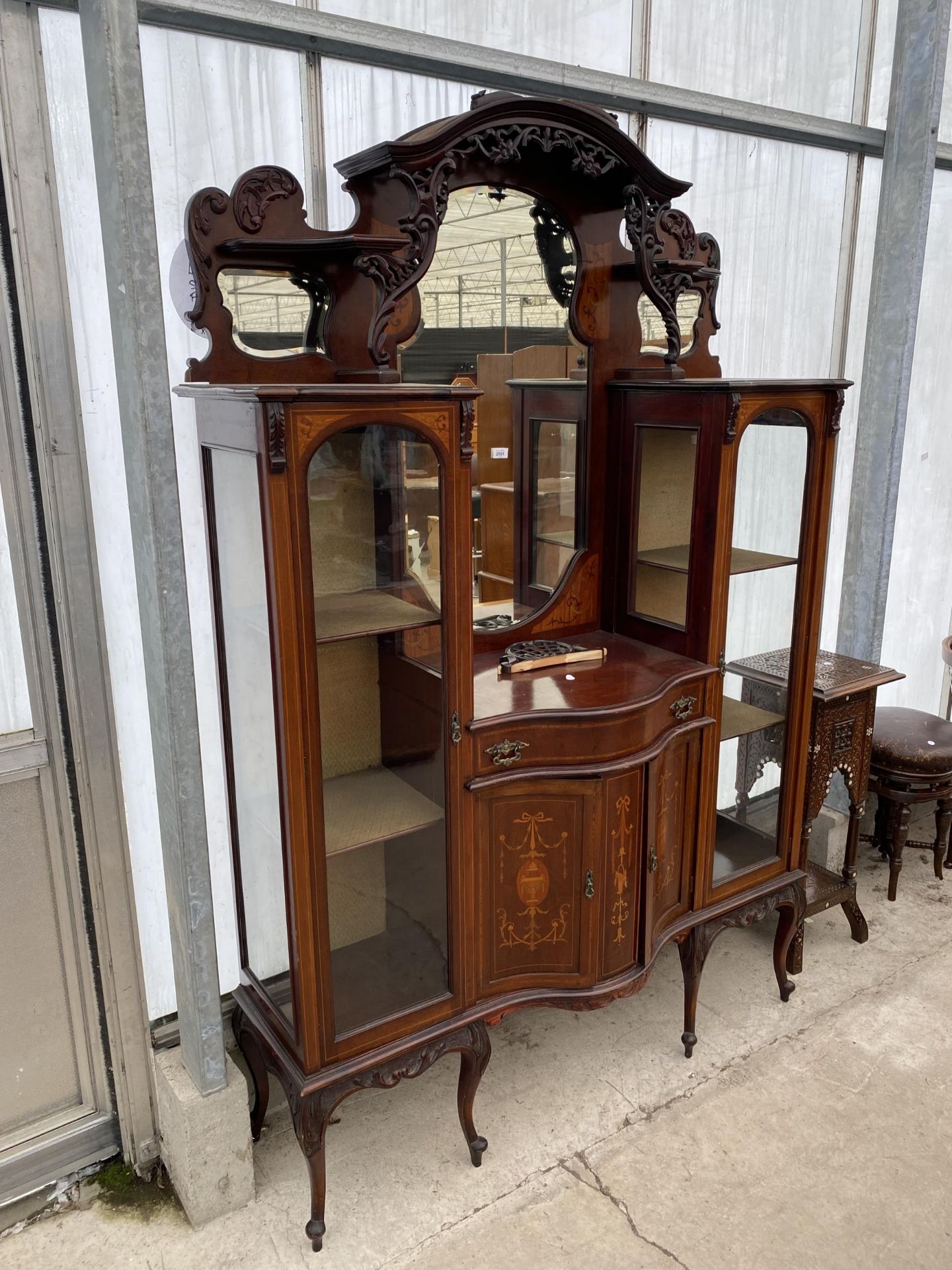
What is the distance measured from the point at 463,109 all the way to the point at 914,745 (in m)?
2.47

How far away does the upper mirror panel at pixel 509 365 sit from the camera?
220 centimetres

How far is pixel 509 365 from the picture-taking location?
236 centimetres

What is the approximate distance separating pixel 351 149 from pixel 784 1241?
2.64 m

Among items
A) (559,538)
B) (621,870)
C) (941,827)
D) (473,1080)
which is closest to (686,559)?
(559,538)

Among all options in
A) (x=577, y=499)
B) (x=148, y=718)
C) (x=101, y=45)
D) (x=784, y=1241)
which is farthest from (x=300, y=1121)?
(x=101, y=45)

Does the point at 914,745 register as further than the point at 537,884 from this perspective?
Yes

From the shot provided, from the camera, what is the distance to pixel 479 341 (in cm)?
230

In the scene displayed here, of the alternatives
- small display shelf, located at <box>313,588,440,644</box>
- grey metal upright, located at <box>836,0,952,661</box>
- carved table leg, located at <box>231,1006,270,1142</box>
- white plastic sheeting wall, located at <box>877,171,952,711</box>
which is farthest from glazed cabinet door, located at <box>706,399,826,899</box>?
white plastic sheeting wall, located at <box>877,171,952,711</box>

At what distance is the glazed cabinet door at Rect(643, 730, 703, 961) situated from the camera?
2.35 m

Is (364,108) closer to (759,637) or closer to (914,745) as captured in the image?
(759,637)

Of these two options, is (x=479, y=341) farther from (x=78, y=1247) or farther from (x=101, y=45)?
(x=78, y=1247)

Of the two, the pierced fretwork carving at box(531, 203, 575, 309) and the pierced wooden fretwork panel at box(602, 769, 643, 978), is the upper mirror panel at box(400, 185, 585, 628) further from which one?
the pierced wooden fretwork panel at box(602, 769, 643, 978)

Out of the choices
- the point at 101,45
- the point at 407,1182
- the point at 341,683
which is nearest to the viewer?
the point at 101,45

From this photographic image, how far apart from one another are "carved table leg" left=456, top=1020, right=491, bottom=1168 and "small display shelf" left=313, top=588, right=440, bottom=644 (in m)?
0.98
